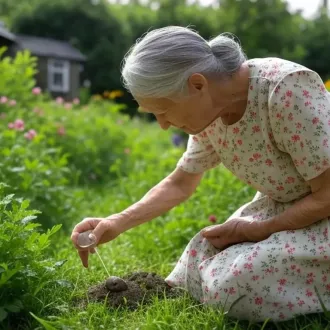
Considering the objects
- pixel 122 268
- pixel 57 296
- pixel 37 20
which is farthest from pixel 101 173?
pixel 37 20

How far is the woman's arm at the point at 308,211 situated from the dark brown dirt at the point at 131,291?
1.73ft

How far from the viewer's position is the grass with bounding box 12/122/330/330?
2.18 m

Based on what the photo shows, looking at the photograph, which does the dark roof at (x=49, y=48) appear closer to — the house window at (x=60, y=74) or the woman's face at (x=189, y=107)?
the house window at (x=60, y=74)

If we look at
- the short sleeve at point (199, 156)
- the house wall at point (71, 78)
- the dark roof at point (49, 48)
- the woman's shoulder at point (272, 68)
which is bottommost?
the house wall at point (71, 78)

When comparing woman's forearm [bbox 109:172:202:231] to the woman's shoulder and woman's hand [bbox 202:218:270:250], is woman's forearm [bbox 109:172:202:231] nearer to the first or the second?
woman's hand [bbox 202:218:270:250]

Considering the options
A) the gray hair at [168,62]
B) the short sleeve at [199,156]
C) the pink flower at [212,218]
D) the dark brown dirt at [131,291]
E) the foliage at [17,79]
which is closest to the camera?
the gray hair at [168,62]

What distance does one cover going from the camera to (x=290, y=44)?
2191cm

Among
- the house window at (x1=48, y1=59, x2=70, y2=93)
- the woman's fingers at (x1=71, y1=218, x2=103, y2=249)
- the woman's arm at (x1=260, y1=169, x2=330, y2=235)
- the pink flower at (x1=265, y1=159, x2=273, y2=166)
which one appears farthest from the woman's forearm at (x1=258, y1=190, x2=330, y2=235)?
the house window at (x1=48, y1=59, x2=70, y2=93)

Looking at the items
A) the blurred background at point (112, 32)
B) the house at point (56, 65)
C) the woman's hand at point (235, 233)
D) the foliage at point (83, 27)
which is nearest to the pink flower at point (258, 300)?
the woman's hand at point (235, 233)

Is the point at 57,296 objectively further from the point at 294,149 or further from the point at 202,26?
the point at 202,26

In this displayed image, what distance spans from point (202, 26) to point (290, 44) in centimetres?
Result: 366

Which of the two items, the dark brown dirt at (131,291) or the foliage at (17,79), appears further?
the foliage at (17,79)

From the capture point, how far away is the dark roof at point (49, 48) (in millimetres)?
20203

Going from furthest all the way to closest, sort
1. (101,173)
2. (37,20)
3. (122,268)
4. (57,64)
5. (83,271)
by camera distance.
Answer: (37,20) → (57,64) → (101,173) → (122,268) → (83,271)
